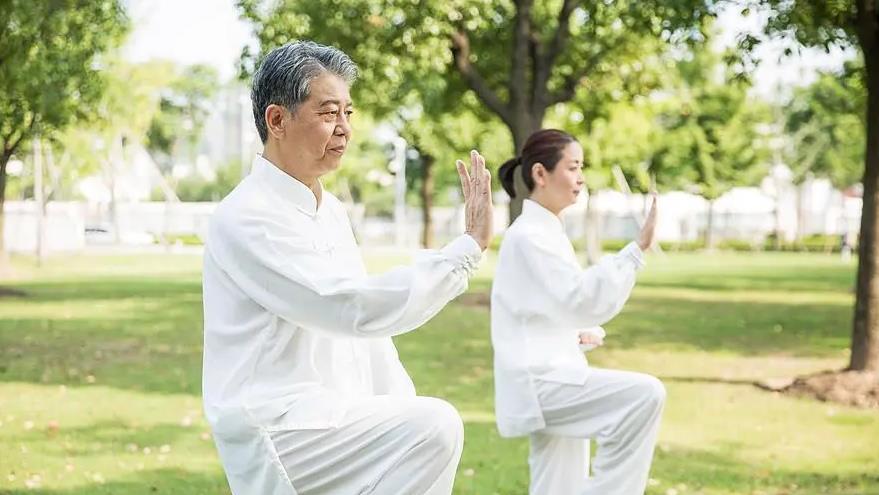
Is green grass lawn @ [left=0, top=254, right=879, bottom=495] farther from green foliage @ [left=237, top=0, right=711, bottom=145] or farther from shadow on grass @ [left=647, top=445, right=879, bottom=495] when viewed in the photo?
green foliage @ [left=237, top=0, right=711, bottom=145]

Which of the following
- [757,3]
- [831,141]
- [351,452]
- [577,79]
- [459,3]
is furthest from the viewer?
[831,141]

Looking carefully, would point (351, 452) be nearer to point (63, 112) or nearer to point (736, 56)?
point (736, 56)

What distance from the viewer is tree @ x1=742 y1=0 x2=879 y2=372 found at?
13.2 metres

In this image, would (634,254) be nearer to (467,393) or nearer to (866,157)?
(467,393)

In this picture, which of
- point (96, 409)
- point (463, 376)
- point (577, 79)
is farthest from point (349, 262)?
point (577, 79)

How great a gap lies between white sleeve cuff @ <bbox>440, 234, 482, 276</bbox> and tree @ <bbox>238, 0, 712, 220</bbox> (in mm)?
16254

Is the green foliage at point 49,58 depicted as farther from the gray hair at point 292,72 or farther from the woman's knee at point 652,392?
the gray hair at point 292,72

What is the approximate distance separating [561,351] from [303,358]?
2.78 meters

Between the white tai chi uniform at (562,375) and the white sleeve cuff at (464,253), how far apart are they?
7.80ft

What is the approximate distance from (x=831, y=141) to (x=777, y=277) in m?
32.8

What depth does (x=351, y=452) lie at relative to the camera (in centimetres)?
391

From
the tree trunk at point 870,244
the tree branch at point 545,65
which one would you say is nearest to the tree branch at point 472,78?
the tree branch at point 545,65

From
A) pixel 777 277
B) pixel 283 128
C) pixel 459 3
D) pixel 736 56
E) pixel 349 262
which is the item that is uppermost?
pixel 459 3

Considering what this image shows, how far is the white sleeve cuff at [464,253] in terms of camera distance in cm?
376
